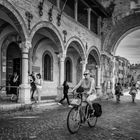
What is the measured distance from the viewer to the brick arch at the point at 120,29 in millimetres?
22031

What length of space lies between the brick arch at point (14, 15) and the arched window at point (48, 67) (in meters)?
7.98

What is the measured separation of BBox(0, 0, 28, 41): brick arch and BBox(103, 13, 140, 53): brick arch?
516 inches

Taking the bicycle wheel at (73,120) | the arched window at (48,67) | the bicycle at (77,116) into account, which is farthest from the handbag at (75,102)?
the arched window at (48,67)

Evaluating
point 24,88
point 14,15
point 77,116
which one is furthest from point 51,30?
point 77,116

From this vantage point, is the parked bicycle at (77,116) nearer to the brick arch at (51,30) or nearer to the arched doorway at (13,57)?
the brick arch at (51,30)

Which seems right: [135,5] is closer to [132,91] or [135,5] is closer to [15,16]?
[132,91]

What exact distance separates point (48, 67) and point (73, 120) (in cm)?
1402

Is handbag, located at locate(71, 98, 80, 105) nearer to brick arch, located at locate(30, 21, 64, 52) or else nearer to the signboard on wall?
brick arch, located at locate(30, 21, 64, 52)

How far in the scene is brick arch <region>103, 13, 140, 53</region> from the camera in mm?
22031

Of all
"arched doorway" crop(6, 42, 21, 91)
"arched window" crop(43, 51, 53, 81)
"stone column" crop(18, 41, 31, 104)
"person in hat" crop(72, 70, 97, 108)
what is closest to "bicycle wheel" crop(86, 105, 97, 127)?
"person in hat" crop(72, 70, 97, 108)

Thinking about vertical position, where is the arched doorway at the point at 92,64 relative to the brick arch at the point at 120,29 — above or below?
below

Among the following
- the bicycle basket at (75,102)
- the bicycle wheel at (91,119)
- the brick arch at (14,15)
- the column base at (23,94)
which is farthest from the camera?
the column base at (23,94)

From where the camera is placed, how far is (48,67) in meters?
19.5

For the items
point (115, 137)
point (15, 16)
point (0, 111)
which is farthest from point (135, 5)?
point (115, 137)
